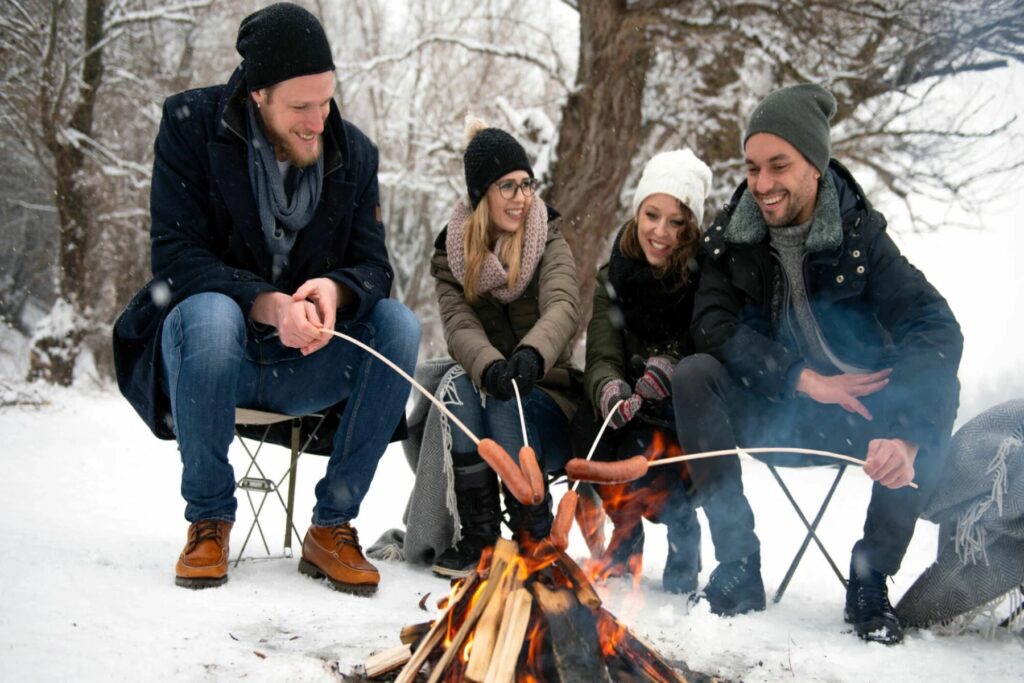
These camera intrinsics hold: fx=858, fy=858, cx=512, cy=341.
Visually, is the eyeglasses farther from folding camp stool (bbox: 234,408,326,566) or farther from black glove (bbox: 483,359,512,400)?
folding camp stool (bbox: 234,408,326,566)

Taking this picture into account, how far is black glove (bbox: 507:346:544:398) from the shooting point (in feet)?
9.69

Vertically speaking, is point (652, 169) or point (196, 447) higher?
point (652, 169)

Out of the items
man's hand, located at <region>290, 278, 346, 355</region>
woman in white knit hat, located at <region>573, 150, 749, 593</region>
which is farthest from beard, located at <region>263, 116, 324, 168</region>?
woman in white knit hat, located at <region>573, 150, 749, 593</region>

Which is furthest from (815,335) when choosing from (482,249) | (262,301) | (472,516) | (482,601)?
(262,301)

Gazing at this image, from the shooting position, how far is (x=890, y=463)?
2.46 m

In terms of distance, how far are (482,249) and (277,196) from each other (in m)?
0.83

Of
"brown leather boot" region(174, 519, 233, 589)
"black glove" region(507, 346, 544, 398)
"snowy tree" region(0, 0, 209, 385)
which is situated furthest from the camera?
"snowy tree" region(0, 0, 209, 385)

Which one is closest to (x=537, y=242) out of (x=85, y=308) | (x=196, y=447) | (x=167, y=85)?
(x=196, y=447)

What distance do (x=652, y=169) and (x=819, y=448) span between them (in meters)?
1.25

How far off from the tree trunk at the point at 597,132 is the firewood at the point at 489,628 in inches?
223

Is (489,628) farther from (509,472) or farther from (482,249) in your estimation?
(482,249)

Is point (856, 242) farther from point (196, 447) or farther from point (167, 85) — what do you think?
point (167, 85)

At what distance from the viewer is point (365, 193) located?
10.6ft

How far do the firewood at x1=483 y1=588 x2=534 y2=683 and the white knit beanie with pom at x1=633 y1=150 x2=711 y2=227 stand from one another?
1880 millimetres
